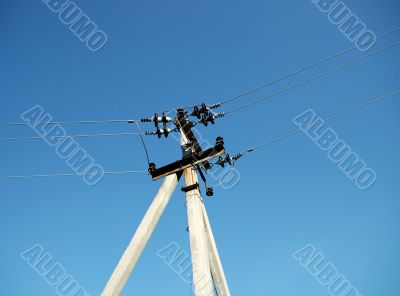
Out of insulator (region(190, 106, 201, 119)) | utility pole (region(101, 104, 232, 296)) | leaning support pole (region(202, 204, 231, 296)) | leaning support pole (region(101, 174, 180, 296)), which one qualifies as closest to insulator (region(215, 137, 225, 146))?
utility pole (region(101, 104, 232, 296))

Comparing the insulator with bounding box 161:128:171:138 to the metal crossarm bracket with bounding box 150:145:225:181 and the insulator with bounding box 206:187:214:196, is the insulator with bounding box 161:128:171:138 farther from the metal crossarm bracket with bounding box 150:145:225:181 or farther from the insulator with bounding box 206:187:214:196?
the insulator with bounding box 206:187:214:196

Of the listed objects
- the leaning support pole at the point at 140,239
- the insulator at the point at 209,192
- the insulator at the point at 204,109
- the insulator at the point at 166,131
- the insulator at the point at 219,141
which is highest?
the insulator at the point at 204,109

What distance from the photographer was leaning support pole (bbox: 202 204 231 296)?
24.2ft

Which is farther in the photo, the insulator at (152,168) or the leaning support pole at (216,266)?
the insulator at (152,168)

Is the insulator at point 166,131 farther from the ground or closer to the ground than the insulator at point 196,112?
closer to the ground

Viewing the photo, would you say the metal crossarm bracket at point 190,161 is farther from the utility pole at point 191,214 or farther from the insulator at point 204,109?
the insulator at point 204,109

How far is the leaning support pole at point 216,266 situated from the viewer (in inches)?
290

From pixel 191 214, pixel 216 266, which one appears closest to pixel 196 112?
pixel 191 214

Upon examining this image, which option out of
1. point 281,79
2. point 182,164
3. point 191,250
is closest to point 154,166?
point 182,164

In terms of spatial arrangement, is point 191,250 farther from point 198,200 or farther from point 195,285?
point 198,200

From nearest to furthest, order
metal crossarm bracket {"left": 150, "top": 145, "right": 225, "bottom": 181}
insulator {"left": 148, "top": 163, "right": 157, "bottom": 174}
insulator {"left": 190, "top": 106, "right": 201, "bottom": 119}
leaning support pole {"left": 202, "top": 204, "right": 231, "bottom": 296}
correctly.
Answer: leaning support pole {"left": 202, "top": 204, "right": 231, "bottom": 296}, metal crossarm bracket {"left": 150, "top": 145, "right": 225, "bottom": 181}, insulator {"left": 148, "top": 163, "right": 157, "bottom": 174}, insulator {"left": 190, "top": 106, "right": 201, "bottom": 119}

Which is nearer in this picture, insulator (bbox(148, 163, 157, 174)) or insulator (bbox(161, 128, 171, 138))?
insulator (bbox(148, 163, 157, 174))

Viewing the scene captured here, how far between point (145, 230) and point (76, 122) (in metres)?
5.25

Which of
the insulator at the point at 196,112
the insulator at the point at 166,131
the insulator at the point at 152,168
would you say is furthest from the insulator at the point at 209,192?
the insulator at the point at 196,112
